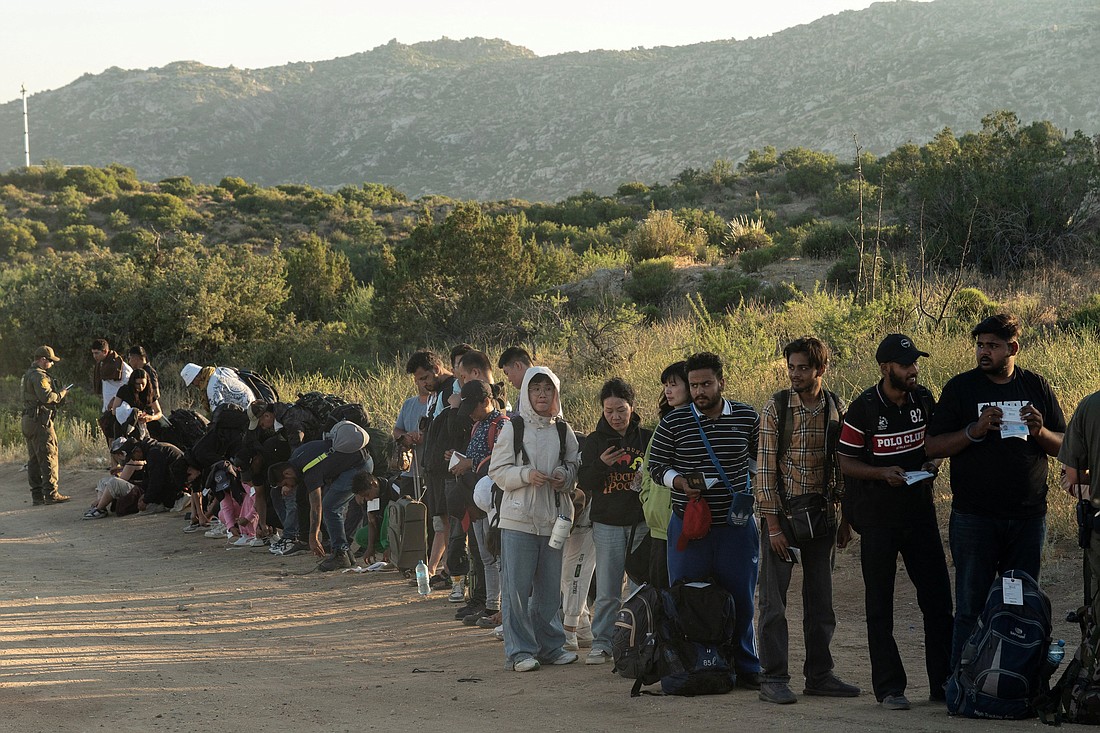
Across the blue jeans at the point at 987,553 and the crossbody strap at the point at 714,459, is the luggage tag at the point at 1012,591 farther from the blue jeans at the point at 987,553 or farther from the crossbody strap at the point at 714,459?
the crossbody strap at the point at 714,459

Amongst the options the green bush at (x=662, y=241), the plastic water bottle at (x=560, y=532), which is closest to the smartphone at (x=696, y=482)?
the plastic water bottle at (x=560, y=532)

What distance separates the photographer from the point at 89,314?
26969mm

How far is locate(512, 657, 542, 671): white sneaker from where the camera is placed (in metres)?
7.88

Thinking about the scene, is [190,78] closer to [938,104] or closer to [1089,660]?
[938,104]

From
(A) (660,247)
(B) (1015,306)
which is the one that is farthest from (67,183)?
(B) (1015,306)

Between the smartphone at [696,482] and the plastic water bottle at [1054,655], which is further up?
the smartphone at [696,482]

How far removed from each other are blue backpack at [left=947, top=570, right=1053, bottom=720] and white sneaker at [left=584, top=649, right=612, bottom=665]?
2656 mm

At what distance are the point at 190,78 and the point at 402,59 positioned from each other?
Result: 71.6 ft

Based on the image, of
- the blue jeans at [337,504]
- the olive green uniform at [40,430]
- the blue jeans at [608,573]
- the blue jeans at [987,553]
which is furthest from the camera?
the olive green uniform at [40,430]

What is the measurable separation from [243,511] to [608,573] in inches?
285

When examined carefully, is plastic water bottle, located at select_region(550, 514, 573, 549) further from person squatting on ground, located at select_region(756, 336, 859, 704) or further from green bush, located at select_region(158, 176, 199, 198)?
green bush, located at select_region(158, 176, 199, 198)

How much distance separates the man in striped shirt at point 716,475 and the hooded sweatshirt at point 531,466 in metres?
0.98

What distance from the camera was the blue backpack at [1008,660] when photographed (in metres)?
5.95

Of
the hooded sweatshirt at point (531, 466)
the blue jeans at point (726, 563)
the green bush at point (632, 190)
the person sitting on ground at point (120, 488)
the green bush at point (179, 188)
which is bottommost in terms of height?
the person sitting on ground at point (120, 488)
